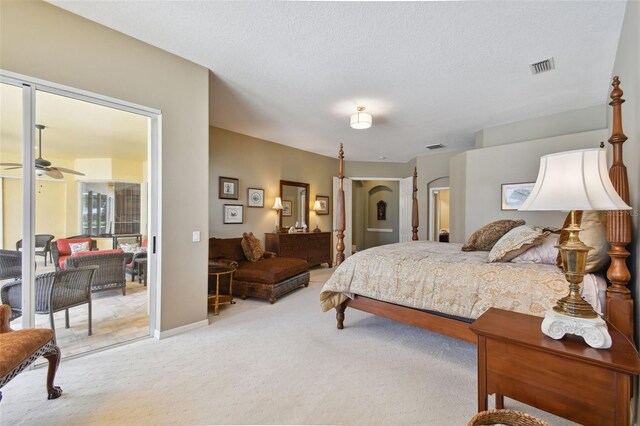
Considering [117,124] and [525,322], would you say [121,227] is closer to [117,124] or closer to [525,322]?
[117,124]

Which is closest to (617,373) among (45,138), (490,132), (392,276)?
(392,276)

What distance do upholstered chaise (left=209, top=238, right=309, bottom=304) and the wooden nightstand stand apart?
121 inches

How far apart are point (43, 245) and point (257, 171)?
376cm

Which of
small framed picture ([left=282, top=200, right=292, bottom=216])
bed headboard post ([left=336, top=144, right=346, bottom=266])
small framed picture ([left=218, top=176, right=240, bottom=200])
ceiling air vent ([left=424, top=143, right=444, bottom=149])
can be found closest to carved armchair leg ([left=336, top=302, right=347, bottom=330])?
bed headboard post ([left=336, top=144, right=346, bottom=266])

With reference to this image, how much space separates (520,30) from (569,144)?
8.15ft

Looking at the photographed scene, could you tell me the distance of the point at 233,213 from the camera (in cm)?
530

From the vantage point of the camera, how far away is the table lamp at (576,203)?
4.08 ft

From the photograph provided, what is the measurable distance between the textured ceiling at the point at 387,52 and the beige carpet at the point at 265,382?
2.84 m

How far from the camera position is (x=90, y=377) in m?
2.12

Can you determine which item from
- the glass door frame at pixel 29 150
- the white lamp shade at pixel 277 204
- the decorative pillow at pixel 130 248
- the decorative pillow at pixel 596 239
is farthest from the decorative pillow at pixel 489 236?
the white lamp shade at pixel 277 204

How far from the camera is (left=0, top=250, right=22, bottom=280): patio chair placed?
2143mm

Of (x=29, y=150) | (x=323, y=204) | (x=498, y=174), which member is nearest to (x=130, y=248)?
(x=29, y=150)

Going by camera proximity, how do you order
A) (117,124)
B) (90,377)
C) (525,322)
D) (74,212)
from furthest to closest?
1. (117,124)
2. (74,212)
3. (90,377)
4. (525,322)

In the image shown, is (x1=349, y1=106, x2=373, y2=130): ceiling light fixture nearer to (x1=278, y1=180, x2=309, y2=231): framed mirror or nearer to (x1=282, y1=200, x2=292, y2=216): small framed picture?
(x1=278, y1=180, x2=309, y2=231): framed mirror
